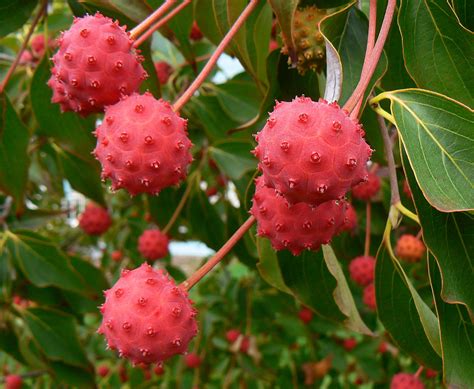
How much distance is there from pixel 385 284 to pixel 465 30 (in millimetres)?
440

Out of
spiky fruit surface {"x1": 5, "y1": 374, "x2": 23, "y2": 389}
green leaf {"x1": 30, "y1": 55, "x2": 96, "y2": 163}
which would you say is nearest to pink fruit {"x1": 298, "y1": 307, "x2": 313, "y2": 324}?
spiky fruit surface {"x1": 5, "y1": 374, "x2": 23, "y2": 389}

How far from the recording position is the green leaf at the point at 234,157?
196 centimetres

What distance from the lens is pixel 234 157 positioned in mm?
1997

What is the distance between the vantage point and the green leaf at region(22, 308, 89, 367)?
2.10 meters

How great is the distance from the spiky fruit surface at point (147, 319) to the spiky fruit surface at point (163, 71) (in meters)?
1.23

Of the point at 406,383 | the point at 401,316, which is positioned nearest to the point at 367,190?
the point at 406,383

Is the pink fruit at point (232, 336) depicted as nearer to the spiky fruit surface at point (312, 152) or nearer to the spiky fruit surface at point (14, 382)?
the spiky fruit surface at point (14, 382)

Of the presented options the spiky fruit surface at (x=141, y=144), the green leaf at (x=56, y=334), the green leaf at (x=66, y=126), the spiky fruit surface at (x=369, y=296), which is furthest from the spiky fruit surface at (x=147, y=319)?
the green leaf at (x=56, y=334)

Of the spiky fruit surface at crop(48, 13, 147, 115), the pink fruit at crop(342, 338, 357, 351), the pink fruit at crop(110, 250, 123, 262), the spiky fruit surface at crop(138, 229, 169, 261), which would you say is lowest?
the pink fruit at crop(342, 338, 357, 351)

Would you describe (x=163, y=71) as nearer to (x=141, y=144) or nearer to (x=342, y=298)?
(x=342, y=298)

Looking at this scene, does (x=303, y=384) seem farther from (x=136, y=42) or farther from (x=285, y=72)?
(x=136, y=42)

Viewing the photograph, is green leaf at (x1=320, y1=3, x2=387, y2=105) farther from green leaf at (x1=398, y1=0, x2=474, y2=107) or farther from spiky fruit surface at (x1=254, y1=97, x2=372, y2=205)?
spiky fruit surface at (x1=254, y1=97, x2=372, y2=205)

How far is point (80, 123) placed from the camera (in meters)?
1.64

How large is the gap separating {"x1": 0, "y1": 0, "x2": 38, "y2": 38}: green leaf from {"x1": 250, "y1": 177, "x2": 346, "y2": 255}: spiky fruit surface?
2.75 ft
